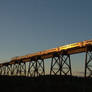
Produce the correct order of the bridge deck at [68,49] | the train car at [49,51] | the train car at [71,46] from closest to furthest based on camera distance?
the bridge deck at [68,49], the train car at [71,46], the train car at [49,51]

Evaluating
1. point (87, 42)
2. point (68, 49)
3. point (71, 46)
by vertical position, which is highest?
point (87, 42)

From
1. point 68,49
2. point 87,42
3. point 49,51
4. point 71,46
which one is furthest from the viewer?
point 49,51

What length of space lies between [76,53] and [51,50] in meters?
4.50

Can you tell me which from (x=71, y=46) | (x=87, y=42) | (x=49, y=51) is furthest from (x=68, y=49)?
(x=49, y=51)

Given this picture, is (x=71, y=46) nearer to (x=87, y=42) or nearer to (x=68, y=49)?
(x=68, y=49)

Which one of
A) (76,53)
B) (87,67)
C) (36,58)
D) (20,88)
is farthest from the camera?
(36,58)

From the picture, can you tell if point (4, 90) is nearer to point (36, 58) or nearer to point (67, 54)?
point (67, 54)

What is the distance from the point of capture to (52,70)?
24.6 metres

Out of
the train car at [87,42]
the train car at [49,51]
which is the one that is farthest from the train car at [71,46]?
the train car at [49,51]

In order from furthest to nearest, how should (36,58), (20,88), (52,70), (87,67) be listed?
(36,58) < (52,70) < (87,67) < (20,88)

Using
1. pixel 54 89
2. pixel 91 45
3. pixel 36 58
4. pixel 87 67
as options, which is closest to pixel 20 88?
pixel 54 89

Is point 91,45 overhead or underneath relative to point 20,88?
overhead

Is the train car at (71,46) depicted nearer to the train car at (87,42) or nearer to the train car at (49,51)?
the train car at (87,42)

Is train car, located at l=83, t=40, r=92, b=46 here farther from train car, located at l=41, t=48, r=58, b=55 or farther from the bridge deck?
train car, located at l=41, t=48, r=58, b=55
